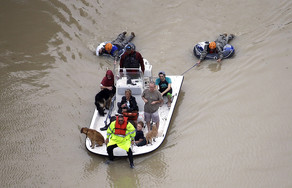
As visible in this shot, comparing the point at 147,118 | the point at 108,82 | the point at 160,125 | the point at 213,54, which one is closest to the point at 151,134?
the point at 147,118

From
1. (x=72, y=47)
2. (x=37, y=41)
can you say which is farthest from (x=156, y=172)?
(x=37, y=41)

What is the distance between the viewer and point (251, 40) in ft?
37.9

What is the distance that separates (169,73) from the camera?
10.8 meters

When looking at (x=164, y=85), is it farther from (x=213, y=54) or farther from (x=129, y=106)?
(x=213, y=54)

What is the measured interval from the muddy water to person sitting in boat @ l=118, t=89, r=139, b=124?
0.99 m

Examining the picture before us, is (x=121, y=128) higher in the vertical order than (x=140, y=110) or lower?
higher

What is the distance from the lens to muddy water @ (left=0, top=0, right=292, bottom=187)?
307 inches

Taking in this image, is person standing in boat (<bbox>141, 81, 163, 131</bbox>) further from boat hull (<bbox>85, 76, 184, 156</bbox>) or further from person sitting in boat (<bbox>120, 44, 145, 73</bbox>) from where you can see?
person sitting in boat (<bbox>120, 44, 145, 73</bbox>)

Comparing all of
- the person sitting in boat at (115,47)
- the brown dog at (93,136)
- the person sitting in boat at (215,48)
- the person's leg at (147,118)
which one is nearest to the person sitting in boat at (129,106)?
the person's leg at (147,118)

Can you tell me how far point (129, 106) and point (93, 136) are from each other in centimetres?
109

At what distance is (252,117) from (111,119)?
3.38m

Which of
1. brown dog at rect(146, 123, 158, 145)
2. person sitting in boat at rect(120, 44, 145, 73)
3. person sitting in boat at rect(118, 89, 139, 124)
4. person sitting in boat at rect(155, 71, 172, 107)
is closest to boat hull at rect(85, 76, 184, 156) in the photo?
brown dog at rect(146, 123, 158, 145)

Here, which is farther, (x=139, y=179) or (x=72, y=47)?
(x=72, y=47)

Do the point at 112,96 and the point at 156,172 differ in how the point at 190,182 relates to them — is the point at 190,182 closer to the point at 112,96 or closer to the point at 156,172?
the point at 156,172
